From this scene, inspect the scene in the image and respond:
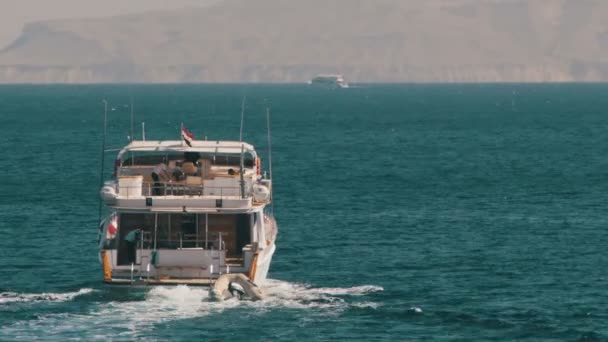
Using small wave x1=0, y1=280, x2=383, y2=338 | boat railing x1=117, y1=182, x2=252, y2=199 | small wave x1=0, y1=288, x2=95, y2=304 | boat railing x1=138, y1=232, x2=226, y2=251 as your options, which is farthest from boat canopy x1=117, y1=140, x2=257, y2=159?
small wave x1=0, y1=288, x2=95, y2=304

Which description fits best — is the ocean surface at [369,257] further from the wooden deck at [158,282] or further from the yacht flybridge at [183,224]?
the yacht flybridge at [183,224]

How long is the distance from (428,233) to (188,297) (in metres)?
23.9

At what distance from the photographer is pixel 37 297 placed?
56.1 metres

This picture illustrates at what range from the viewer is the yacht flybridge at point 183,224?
5484cm

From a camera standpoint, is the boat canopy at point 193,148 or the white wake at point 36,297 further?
the boat canopy at point 193,148

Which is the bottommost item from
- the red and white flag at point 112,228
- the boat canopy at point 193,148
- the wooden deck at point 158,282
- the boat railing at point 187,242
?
the wooden deck at point 158,282

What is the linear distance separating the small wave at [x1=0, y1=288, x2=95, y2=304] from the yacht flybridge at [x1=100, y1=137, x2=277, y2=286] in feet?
7.39

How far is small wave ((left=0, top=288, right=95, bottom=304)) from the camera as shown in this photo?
182ft

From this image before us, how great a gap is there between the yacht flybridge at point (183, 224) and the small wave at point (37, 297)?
2254mm

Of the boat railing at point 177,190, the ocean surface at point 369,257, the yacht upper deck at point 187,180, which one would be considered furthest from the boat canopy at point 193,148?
the ocean surface at point 369,257

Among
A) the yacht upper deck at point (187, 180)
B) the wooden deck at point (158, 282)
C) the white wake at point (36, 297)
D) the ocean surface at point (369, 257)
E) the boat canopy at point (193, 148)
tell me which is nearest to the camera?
the ocean surface at point (369, 257)

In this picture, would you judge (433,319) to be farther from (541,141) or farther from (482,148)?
(541,141)

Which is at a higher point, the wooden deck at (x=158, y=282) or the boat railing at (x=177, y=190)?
the boat railing at (x=177, y=190)

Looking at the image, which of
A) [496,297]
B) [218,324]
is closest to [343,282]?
[496,297]
